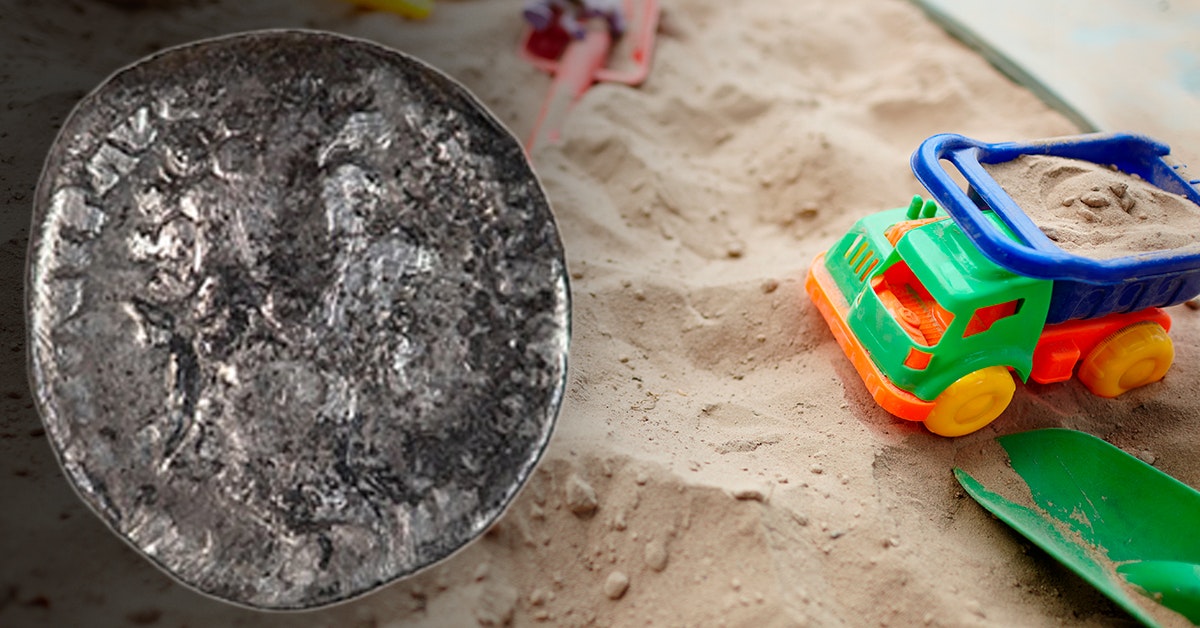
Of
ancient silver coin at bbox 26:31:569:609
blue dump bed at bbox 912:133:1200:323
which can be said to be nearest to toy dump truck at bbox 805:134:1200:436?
blue dump bed at bbox 912:133:1200:323

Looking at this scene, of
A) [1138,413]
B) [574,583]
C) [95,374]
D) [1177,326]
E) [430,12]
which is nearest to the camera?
[95,374]

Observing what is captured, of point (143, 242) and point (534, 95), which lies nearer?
point (143, 242)

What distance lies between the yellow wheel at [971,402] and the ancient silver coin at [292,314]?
24.9 inches

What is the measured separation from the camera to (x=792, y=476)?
1241 millimetres

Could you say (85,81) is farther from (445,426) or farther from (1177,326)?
(1177,326)

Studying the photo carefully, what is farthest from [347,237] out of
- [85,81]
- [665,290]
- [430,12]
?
[430,12]

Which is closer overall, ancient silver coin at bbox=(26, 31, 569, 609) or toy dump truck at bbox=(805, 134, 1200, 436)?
ancient silver coin at bbox=(26, 31, 569, 609)

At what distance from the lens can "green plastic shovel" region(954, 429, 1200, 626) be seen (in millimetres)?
1152

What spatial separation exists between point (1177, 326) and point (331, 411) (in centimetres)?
147

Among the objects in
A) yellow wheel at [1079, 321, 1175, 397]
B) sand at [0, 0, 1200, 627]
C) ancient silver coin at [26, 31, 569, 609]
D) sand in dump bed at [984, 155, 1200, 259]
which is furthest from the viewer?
yellow wheel at [1079, 321, 1175, 397]

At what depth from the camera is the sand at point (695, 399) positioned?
1.10 metres

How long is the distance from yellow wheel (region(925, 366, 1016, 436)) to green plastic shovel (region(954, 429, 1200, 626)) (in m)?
0.07

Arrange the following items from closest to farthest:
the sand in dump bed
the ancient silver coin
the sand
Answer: the ancient silver coin → the sand → the sand in dump bed

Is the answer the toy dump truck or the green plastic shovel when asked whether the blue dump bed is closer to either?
the toy dump truck
